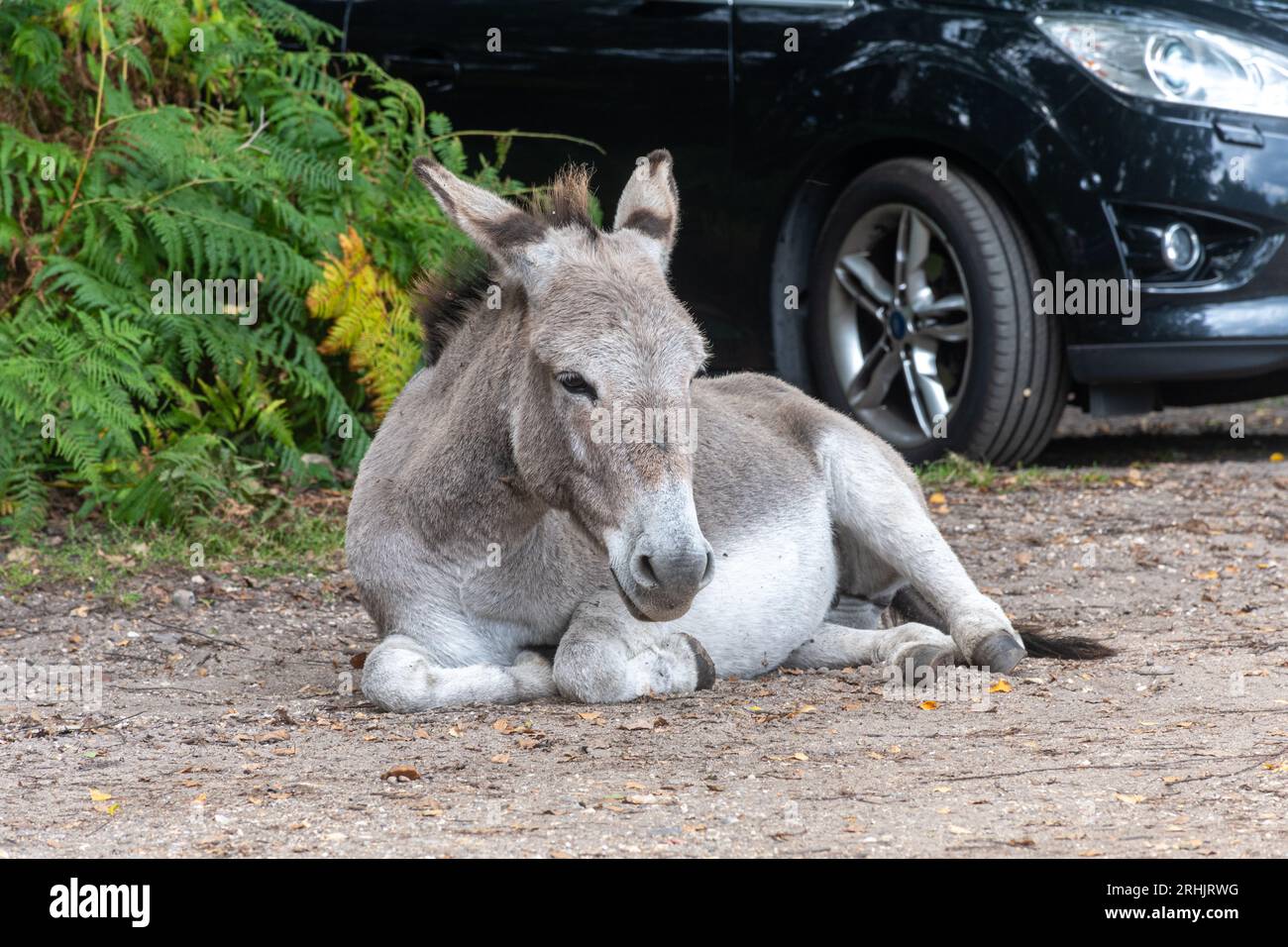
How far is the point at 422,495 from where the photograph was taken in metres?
5.61

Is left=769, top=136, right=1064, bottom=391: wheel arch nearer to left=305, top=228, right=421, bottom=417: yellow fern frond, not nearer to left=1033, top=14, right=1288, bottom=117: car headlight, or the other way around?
left=1033, top=14, right=1288, bottom=117: car headlight

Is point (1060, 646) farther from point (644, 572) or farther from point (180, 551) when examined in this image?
point (180, 551)

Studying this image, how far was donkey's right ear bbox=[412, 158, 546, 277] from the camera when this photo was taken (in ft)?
17.6

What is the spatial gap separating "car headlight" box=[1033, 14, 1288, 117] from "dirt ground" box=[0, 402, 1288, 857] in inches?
84.4

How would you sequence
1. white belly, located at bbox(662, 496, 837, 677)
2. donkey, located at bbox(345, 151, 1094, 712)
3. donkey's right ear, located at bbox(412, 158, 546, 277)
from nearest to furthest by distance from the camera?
donkey, located at bbox(345, 151, 1094, 712) < donkey's right ear, located at bbox(412, 158, 546, 277) < white belly, located at bbox(662, 496, 837, 677)

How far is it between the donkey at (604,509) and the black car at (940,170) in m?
2.17

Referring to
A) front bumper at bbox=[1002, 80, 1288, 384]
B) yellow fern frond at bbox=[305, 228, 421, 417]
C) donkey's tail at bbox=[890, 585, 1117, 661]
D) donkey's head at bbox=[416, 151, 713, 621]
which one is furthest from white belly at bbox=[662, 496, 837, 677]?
yellow fern frond at bbox=[305, 228, 421, 417]

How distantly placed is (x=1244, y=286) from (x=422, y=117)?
4.27 meters

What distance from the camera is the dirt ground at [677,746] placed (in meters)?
4.12

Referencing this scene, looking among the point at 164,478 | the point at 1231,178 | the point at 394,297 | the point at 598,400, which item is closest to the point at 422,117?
the point at 394,297

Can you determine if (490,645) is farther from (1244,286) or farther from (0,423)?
(1244,286)

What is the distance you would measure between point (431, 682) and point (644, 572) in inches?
39.5

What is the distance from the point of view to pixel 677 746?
4996mm

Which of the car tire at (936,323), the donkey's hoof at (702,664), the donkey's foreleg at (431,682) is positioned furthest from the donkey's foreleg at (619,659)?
the car tire at (936,323)
